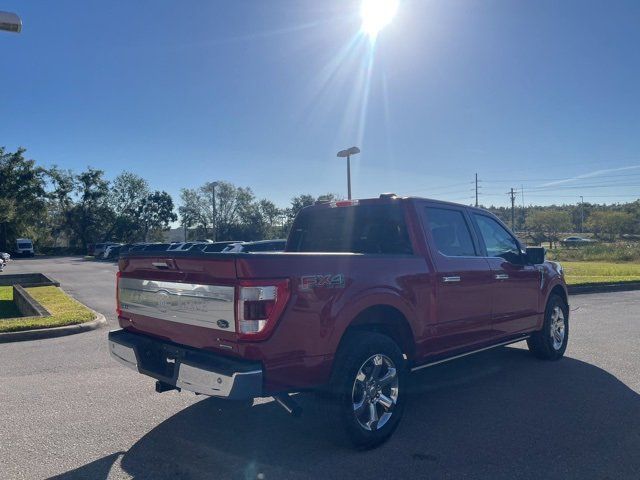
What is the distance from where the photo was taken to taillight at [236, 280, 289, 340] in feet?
10.4

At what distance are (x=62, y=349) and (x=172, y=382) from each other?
4639mm

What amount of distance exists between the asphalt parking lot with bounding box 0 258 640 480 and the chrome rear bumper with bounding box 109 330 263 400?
0.61 m

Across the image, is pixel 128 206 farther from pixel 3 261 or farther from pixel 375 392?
pixel 375 392

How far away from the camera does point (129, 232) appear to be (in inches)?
2751

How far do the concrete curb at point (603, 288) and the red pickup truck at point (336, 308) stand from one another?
10.8 m

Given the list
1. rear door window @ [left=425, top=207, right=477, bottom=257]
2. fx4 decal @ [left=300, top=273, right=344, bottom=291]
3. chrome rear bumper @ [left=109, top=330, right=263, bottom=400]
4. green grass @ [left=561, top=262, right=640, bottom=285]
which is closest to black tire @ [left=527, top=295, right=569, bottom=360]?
rear door window @ [left=425, top=207, right=477, bottom=257]

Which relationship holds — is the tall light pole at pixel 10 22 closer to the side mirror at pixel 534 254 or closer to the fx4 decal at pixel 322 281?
the fx4 decal at pixel 322 281

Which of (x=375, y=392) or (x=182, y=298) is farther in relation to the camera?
(x=375, y=392)

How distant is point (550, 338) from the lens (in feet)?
20.7

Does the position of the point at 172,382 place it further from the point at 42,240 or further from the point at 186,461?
the point at 42,240

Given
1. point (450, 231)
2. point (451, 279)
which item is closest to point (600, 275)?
point (450, 231)

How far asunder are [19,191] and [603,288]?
214ft

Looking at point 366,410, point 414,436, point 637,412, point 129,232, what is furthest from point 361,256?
point 129,232

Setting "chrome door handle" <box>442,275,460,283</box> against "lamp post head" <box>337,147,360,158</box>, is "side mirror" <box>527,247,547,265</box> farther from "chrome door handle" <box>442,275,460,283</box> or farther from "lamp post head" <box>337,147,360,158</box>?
"lamp post head" <box>337,147,360,158</box>
